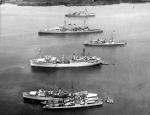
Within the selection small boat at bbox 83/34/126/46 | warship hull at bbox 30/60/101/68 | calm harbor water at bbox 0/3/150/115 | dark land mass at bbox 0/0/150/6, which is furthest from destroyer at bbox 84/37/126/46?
dark land mass at bbox 0/0/150/6

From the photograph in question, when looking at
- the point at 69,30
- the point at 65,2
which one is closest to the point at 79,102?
the point at 69,30

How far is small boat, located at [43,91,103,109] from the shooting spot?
33656 mm

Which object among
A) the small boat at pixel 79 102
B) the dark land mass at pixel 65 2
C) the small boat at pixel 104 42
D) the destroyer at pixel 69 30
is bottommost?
the small boat at pixel 79 102

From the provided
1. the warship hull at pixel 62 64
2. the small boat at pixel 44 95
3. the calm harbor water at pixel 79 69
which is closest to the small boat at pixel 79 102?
the calm harbor water at pixel 79 69

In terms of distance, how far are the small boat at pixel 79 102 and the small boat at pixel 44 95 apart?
1.28 m

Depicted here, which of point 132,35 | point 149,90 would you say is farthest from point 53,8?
point 149,90

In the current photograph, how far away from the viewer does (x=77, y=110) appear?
33375 millimetres

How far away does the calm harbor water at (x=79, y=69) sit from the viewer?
34.3 metres

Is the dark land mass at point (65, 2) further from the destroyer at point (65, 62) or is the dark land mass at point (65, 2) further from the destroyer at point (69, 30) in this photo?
the destroyer at point (65, 62)

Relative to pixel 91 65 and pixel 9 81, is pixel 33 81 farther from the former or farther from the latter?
pixel 91 65

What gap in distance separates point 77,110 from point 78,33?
139 ft

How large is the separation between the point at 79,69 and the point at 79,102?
1346 centimetres

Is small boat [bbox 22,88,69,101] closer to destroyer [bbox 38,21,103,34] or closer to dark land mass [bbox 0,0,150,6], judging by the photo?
destroyer [bbox 38,21,103,34]

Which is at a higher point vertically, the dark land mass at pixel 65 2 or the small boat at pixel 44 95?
the dark land mass at pixel 65 2
